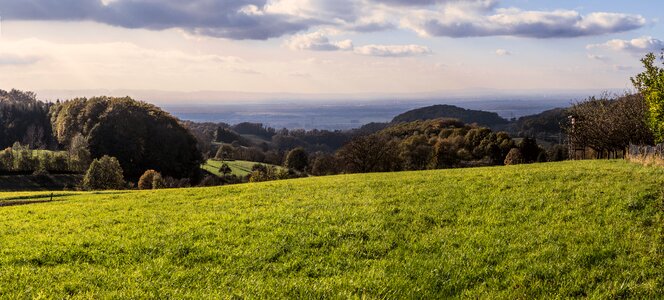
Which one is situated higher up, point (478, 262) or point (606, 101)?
point (606, 101)

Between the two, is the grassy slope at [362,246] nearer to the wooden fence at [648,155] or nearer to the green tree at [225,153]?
the wooden fence at [648,155]

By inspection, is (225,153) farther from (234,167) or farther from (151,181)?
(151,181)

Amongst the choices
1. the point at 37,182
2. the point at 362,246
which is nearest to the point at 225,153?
the point at 37,182

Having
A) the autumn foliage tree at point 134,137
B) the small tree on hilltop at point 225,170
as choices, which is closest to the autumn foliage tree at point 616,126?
the autumn foliage tree at point 134,137

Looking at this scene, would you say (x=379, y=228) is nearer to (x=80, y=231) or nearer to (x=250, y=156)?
(x=80, y=231)

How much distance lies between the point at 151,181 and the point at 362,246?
3504 inches

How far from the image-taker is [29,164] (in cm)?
10181

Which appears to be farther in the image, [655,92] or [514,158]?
[514,158]

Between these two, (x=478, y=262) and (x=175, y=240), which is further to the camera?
(x=175, y=240)

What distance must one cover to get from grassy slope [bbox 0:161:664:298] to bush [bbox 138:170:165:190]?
226 feet

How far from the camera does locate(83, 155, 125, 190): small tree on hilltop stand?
258 ft

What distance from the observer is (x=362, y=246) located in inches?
521

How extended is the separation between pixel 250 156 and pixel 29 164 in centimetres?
7896

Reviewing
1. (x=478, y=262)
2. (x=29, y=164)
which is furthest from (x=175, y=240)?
(x=29, y=164)
